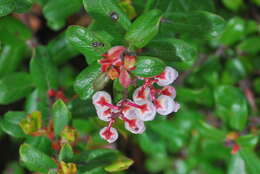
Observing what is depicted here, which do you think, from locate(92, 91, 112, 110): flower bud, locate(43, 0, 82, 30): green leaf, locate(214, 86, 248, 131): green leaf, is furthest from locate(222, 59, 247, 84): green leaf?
locate(92, 91, 112, 110): flower bud

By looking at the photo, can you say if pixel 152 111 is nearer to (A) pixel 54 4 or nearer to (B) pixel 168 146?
(A) pixel 54 4

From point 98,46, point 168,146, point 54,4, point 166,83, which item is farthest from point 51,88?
point 168,146

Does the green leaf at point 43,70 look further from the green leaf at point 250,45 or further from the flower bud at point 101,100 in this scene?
the green leaf at point 250,45

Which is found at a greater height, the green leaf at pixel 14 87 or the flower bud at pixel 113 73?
the flower bud at pixel 113 73

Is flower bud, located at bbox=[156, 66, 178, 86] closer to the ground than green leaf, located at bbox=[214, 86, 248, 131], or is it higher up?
higher up

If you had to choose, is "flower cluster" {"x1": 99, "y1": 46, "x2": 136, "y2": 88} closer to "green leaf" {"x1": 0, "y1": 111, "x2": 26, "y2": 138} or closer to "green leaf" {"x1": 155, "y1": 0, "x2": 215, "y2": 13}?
"green leaf" {"x1": 155, "y1": 0, "x2": 215, "y2": 13}

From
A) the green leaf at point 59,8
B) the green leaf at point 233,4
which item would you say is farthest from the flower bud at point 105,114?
the green leaf at point 233,4
